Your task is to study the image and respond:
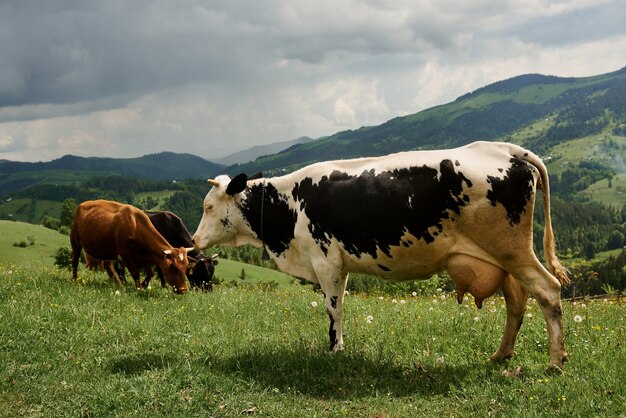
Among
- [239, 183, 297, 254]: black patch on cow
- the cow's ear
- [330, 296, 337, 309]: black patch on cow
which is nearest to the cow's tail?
[330, 296, 337, 309]: black patch on cow

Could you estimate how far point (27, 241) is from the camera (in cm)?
11944

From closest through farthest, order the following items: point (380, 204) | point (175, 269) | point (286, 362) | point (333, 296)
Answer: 1. point (380, 204)
2. point (286, 362)
3. point (333, 296)
4. point (175, 269)

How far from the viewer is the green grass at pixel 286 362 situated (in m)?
6.82

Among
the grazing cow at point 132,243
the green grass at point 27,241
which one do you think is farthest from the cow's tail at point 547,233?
the green grass at point 27,241

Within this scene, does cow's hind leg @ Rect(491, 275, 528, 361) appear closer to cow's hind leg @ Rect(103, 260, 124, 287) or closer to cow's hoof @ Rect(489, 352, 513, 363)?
cow's hoof @ Rect(489, 352, 513, 363)

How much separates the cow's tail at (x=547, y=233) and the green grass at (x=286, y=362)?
1282 mm

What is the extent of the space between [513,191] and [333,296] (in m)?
3.54

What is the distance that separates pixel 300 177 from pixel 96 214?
920cm

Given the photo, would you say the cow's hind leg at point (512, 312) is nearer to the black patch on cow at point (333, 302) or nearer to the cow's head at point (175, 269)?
the black patch on cow at point (333, 302)

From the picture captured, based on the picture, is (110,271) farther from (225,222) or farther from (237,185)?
(237,185)

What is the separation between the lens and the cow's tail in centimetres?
778

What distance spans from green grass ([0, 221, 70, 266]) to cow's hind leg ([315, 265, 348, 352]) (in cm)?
10675

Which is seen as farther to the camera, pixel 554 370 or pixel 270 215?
pixel 270 215

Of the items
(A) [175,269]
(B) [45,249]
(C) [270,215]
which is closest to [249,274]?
(B) [45,249]
